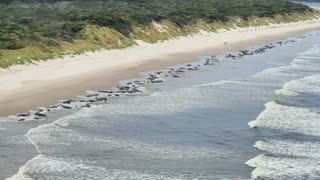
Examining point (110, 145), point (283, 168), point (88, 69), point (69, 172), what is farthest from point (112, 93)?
point (283, 168)

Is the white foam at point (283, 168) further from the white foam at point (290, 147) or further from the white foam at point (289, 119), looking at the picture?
the white foam at point (289, 119)

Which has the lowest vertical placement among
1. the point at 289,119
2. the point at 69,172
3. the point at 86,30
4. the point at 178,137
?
the point at 289,119

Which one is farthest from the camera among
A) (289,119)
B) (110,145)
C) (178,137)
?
(289,119)

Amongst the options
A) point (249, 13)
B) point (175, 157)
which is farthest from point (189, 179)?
point (249, 13)

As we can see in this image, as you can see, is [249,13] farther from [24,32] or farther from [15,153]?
[15,153]

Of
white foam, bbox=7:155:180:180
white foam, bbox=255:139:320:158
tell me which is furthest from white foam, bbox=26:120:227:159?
white foam, bbox=255:139:320:158

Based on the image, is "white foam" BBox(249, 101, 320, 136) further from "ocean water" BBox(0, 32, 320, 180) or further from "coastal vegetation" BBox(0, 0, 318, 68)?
"coastal vegetation" BBox(0, 0, 318, 68)

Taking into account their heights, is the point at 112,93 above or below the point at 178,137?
above

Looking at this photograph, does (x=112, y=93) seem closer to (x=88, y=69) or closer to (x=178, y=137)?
(x=88, y=69)
